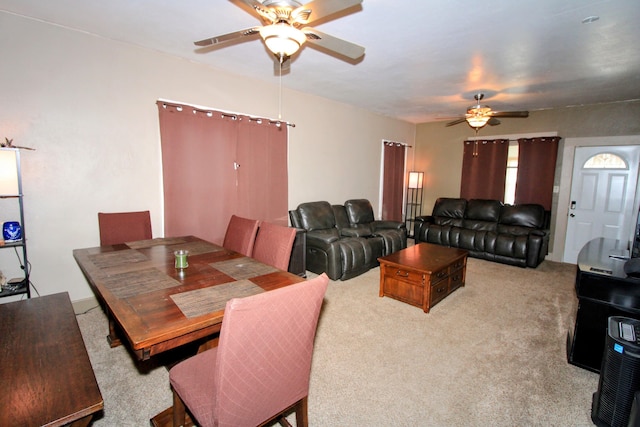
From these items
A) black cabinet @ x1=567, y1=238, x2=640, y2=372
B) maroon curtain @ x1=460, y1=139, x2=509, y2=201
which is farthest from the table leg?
maroon curtain @ x1=460, y1=139, x2=509, y2=201

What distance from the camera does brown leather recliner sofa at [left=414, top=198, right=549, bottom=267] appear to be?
4.75m

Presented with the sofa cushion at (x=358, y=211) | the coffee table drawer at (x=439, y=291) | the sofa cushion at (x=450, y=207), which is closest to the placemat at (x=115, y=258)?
the coffee table drawer at (x=439, y=291)

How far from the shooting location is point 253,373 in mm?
1182

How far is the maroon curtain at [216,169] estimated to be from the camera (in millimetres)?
3361

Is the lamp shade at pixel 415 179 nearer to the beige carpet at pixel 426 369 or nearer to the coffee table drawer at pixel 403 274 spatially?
the beige carpet at pixel 426 369

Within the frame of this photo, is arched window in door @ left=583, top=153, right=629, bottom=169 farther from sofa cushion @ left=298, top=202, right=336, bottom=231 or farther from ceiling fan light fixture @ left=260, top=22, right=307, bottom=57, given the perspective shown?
ceiling fan light fixture @ left=260, top=22, right=307, bottom=57

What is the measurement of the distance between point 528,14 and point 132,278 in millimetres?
3259

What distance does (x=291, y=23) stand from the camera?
1.95 m

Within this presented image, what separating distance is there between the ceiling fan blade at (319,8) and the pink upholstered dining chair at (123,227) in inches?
92.8

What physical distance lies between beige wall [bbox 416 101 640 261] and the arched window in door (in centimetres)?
21

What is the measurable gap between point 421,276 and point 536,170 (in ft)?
12.5

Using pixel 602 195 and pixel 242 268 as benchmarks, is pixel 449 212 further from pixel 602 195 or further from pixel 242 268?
pixel 242 268

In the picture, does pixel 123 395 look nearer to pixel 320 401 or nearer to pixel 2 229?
pixel 320 401

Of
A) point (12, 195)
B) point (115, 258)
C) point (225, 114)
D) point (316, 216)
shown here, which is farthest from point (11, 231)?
point (316, 216)
